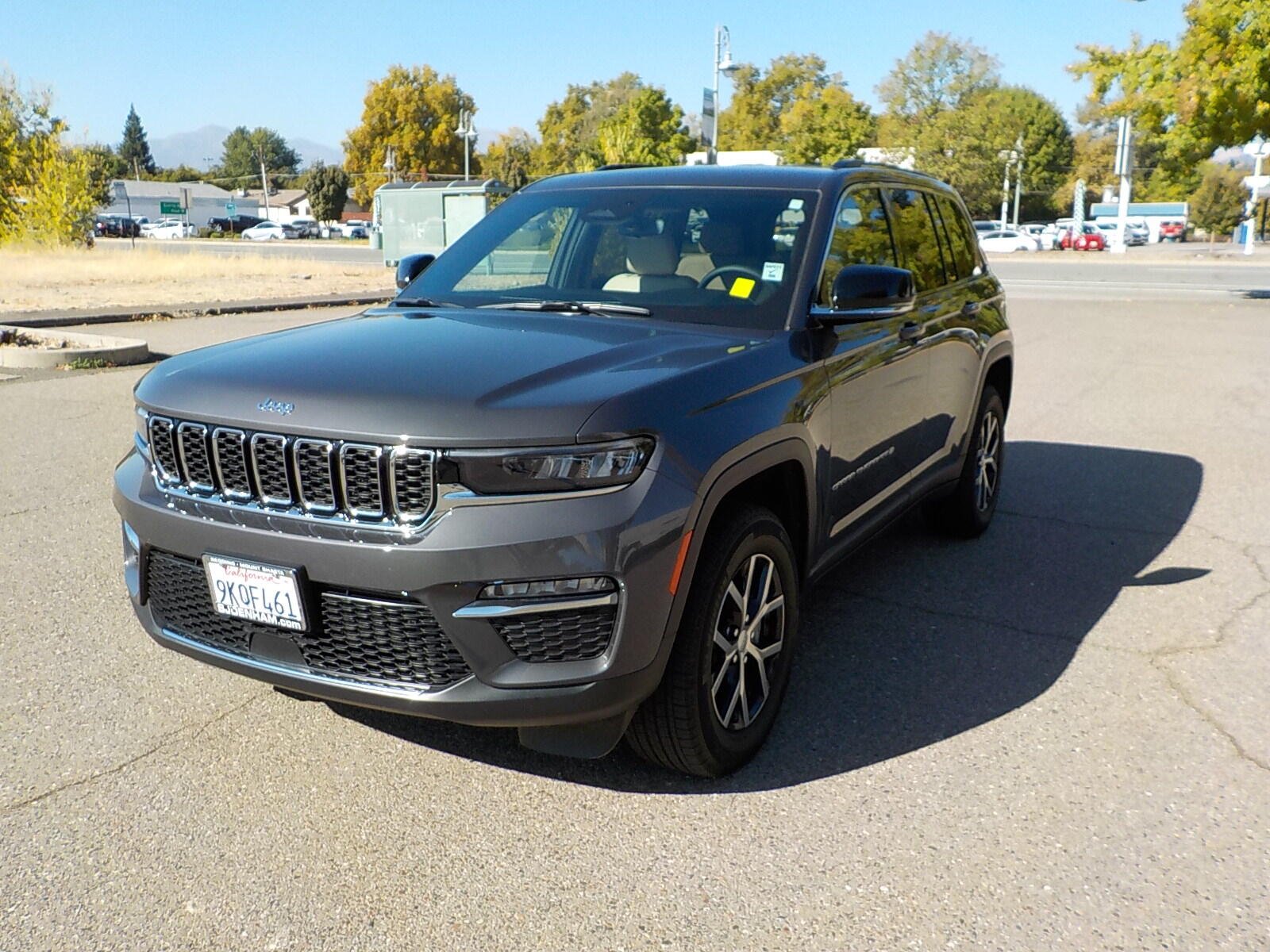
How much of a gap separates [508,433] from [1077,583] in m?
3.59

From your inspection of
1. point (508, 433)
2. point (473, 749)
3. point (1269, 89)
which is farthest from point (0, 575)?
point (1269, 89)

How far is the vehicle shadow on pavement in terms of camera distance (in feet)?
11.9

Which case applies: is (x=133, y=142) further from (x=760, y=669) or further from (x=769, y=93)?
(x=760, y=669)

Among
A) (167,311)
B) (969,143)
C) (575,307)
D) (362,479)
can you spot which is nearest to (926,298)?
(575,307)

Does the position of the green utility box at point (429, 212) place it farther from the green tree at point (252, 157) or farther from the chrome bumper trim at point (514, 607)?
the green tree at point (252, 157)

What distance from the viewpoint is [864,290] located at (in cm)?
391

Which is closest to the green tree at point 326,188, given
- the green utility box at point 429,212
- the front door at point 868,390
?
the green utility box at point 429,212

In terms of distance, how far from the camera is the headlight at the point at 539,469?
9.30 ft

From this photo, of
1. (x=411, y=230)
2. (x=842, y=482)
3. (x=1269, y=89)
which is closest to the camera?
(x=842, y=482)

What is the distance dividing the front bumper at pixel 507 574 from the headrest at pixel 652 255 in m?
1.47

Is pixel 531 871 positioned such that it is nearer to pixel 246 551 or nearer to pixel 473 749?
pixel 473 749

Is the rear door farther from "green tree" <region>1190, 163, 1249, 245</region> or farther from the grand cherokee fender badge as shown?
"green tree" <region>1190, 163, 1249, 245</region>

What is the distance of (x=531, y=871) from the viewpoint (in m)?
2.99

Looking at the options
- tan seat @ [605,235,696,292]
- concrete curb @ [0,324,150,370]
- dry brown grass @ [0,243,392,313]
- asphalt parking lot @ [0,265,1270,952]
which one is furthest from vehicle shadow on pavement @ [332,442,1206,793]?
dry brown grass @ [0,243,392,313]
